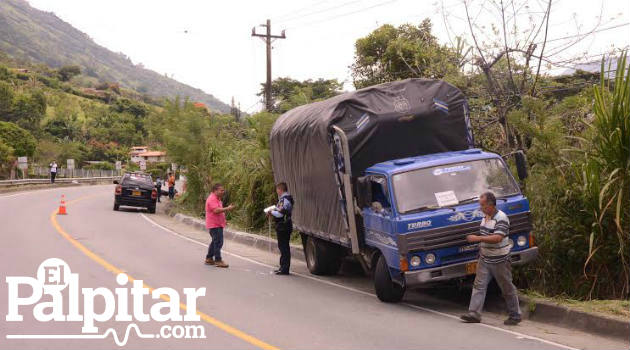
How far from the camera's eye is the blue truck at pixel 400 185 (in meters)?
9.24

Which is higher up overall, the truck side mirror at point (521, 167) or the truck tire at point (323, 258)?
the truck side mirror at point (521, 167)

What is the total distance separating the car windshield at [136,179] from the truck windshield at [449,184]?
22277 millimetres

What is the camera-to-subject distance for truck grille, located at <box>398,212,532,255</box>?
29.9ft

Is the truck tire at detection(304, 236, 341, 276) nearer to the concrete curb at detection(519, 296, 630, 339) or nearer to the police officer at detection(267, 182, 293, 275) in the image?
the police officer at detection(267, 182, 293, 275)

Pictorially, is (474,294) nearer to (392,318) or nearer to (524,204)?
(392,318)

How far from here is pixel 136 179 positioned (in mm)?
30562

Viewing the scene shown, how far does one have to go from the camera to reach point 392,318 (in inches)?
348

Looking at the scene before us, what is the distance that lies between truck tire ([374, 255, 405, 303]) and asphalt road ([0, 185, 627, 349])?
0.19 m

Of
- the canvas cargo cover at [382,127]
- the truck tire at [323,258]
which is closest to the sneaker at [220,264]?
the truck tire at [323,258]

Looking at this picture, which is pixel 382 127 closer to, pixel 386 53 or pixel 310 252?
pixel 310 252

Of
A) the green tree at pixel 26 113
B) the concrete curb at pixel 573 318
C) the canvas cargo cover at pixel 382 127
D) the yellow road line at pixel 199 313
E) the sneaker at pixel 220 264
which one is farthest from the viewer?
the green tree at pixel 26 113

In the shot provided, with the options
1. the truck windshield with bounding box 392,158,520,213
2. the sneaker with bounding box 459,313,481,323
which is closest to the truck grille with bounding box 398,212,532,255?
the truck windshield with bounding box 392,158,520,213

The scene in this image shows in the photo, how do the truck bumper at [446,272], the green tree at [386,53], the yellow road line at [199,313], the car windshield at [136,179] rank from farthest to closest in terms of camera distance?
1. the car windshield at [136,179]
2. the green tree at [386,53]
3. the truck bumper at [446,272]
4. the yellow road line at [199,313]

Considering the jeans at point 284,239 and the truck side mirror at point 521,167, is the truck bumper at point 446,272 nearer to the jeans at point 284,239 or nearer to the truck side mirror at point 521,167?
the truck side mirror at point 521,167
